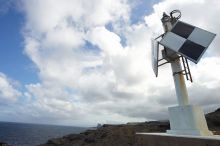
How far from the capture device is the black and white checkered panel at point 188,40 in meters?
11.0

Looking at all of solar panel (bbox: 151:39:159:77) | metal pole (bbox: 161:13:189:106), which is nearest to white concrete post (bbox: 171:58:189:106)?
metal pole (bbox: 161:13:189:106)

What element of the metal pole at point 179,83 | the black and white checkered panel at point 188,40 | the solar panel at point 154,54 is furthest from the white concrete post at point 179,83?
the black and white checkered panel at point 188,40

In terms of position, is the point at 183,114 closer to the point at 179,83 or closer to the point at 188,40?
the point at 179,83

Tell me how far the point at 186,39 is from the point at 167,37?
108cm

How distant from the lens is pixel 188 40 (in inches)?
459

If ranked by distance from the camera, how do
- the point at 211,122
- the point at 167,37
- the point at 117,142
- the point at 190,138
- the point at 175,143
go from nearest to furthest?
1. the point at 190,138
2. the point at 175,143
3. the point at 167,37
4. the point at 117,142
5. the point at 211,122

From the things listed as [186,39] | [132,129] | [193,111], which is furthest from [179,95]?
[132,129]

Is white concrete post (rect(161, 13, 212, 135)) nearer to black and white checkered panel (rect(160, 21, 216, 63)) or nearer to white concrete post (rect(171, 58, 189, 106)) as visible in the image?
white concrete post (rect(171, 58, 189, 106))

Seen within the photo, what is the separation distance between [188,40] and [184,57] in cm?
87

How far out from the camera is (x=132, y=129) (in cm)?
2838

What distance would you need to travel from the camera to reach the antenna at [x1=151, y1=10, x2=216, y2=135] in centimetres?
1122

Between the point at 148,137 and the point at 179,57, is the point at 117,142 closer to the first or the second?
the point at 148,137

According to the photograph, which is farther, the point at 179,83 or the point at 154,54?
the point at 154,54

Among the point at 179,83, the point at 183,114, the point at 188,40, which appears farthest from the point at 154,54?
the point at 183,114
